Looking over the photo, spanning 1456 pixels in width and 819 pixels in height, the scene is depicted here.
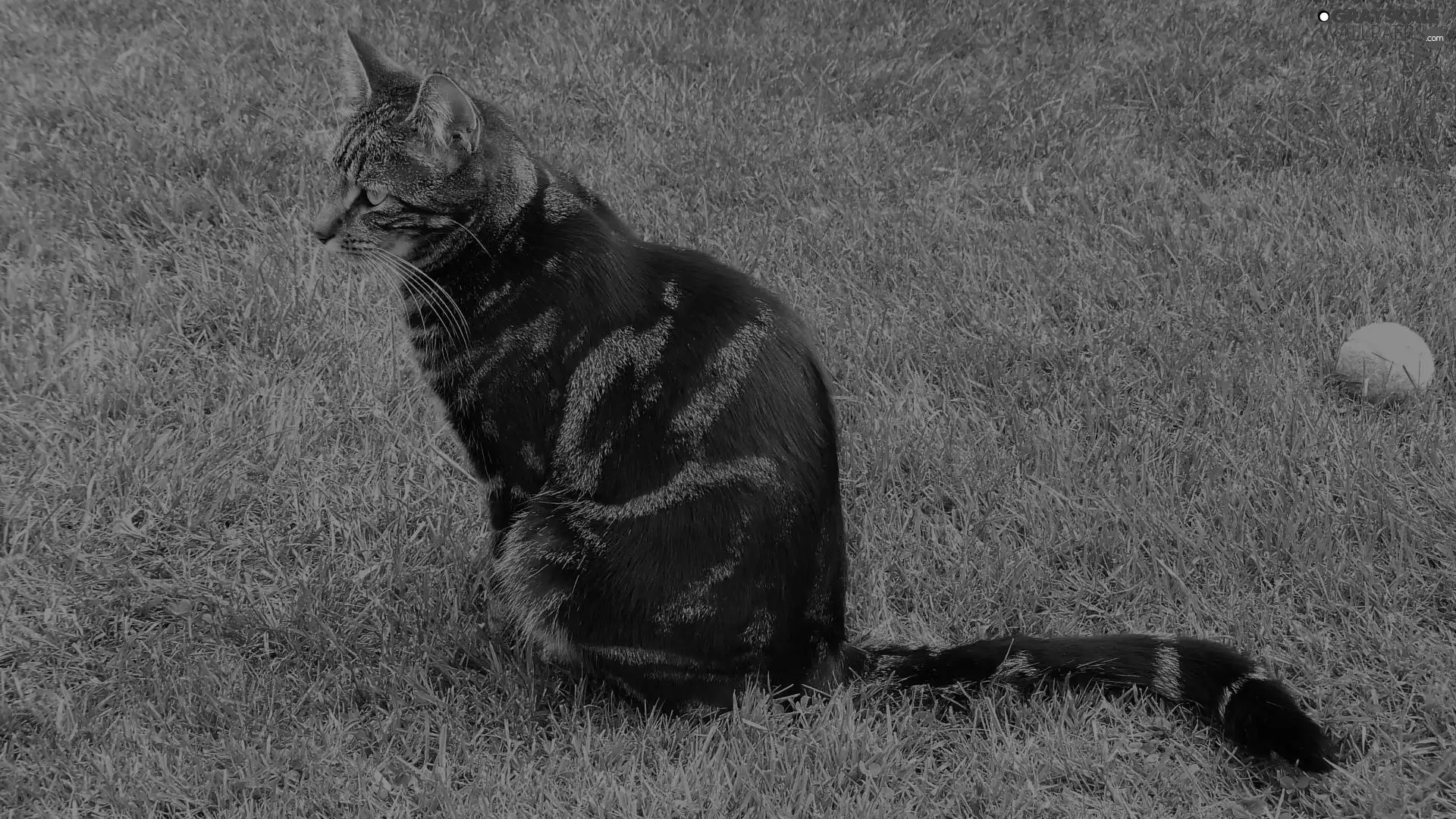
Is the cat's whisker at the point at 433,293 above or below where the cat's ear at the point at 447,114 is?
below

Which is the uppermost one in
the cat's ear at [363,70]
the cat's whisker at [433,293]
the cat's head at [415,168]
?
the cat's ear at [363,70]

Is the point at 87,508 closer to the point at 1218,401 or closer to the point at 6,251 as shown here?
the point at 6,251

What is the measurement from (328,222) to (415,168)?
274 millimetres

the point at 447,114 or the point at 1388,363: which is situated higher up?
the point at 447,114

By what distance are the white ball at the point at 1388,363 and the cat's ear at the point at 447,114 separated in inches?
106

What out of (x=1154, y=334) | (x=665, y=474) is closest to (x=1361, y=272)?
(x=1154, y=334)

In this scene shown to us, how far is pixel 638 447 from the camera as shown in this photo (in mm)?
2471

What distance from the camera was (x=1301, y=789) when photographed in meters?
2.33

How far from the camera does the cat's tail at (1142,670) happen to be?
2301 mm

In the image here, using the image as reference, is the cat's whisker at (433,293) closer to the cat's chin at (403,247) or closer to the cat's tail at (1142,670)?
the cat's chin at (403,247)

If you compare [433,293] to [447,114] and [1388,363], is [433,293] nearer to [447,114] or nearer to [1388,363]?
[447,114]

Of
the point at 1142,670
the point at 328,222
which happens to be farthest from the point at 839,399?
the point at 328,222

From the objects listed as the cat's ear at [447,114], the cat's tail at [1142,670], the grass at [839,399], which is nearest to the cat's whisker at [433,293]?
the cat's ear at [447,114]

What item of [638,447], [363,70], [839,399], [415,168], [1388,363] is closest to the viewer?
[638,447]
